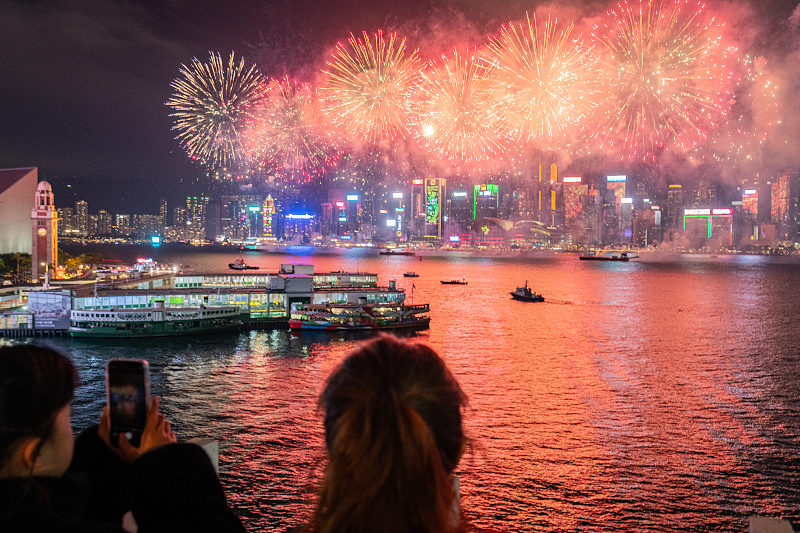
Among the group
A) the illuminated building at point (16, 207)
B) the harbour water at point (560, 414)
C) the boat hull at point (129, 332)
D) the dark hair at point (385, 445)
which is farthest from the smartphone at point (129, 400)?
the illuminated building at point (16, 207)

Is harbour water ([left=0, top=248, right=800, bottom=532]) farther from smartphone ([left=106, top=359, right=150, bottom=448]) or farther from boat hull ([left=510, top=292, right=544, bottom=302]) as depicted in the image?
boat hull ([left=510, top=292, right=544, bottom=302])

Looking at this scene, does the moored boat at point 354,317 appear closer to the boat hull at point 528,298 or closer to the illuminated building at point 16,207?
the boat hull at point 528,298

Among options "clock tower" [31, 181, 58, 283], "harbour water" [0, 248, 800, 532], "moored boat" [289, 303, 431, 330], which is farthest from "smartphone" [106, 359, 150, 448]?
"clock tower" [31, 181, 58, 283]

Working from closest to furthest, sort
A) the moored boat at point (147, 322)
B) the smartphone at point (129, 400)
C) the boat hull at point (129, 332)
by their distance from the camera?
the smartphone at point (129, 400), the boat hull at point (129, 332), the moored boat at point (147, 322)

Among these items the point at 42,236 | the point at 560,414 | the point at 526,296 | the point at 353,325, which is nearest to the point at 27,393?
the point at 560,414

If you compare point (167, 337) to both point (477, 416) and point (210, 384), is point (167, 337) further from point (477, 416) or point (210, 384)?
point (477, 416)

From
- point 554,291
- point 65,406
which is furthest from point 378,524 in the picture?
point 554,291
